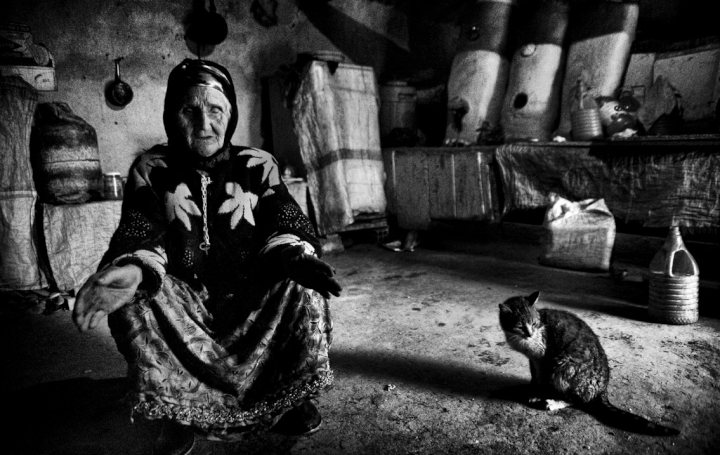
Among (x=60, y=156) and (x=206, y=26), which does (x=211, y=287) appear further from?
(x=206, y=26)

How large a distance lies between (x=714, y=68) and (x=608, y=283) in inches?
80.1

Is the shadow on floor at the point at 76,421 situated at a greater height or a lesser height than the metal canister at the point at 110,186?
lesser

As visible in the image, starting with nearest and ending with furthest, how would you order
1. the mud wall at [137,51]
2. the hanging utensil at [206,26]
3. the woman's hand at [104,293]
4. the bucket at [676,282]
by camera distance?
the woman's hand at [104,293] → the bucket at [676,282] → the mud wall at [137,51] → the hanging utensil at [206,26]

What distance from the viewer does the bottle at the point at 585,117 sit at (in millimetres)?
4504

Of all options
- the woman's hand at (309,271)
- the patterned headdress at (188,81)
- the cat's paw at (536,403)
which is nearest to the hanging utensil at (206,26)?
the patterned headdress at (188,81)

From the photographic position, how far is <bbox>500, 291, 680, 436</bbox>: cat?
208 centimetres

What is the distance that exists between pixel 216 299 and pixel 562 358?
149 cm

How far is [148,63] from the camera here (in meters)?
5.23

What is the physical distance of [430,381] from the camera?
2514mm

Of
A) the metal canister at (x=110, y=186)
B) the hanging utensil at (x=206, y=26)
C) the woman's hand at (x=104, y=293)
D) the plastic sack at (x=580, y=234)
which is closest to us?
the woman's hand at (x=104, y=293)

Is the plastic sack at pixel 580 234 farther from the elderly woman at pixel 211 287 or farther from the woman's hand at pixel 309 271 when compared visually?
the woman's hand at pixel 309 271

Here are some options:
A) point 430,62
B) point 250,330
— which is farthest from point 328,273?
point 430,62

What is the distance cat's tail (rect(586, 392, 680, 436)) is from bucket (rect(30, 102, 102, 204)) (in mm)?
4052

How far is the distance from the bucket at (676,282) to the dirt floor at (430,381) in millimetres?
89
